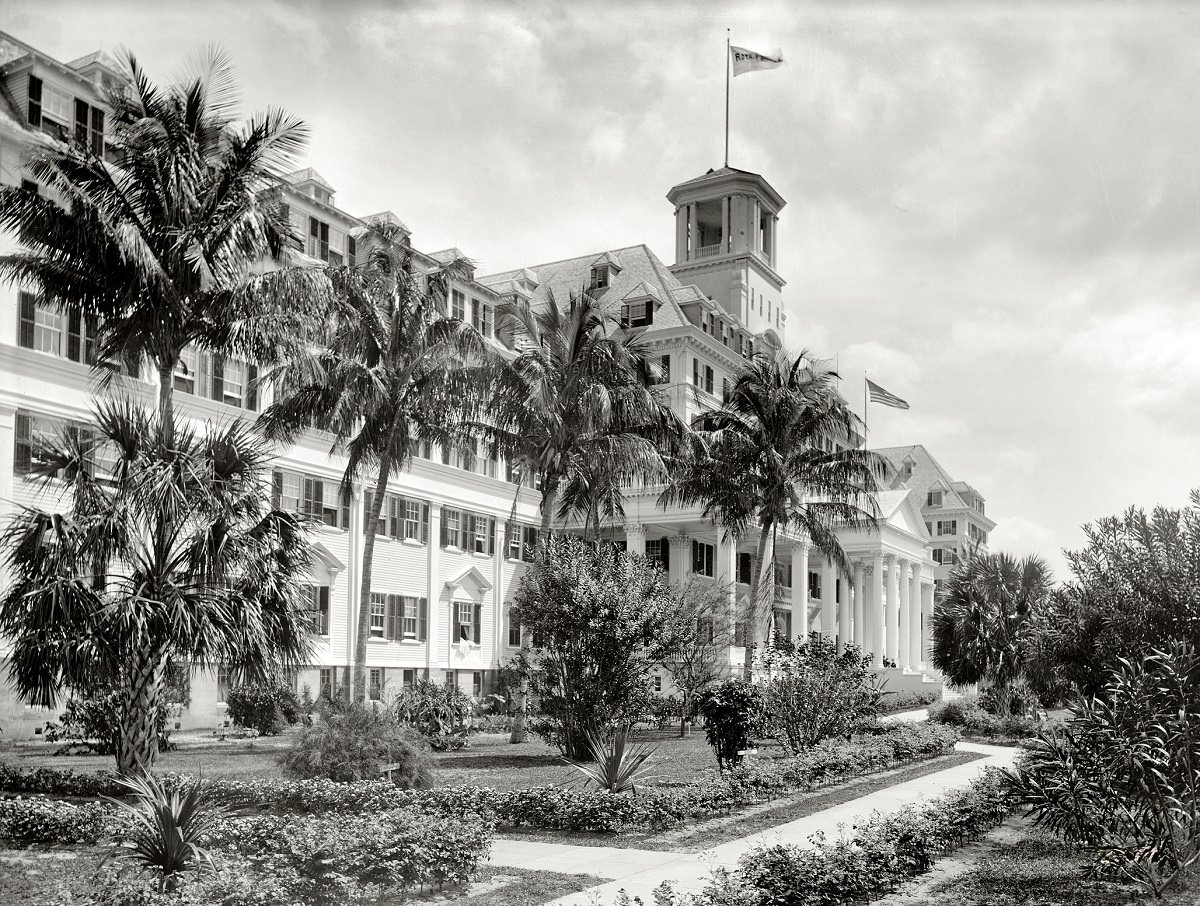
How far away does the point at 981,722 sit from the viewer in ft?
116

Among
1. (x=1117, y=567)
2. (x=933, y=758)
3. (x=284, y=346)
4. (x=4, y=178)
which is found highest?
(x=4, y=178)

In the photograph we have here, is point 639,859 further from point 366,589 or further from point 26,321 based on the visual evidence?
point 26,321

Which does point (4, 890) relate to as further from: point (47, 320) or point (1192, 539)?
point (47, 320)

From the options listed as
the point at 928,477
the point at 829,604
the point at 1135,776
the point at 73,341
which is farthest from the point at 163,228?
the point at 928,477

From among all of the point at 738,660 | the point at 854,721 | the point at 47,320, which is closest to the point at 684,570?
the point at 738,660

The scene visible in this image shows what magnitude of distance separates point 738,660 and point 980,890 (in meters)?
→ 36.1

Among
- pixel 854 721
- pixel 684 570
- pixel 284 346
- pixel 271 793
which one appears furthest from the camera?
pixel 684 570

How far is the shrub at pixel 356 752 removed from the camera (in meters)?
17.2

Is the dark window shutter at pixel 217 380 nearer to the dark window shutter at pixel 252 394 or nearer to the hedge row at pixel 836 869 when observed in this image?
the dark window shutter at pixel 252 394

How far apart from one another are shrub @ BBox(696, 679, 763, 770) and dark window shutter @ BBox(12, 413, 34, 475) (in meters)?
18.8

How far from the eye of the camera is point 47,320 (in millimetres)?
29609

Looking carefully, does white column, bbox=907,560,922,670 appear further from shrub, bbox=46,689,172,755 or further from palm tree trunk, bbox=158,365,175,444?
palm tree trunk, bbox=158,365,175,444

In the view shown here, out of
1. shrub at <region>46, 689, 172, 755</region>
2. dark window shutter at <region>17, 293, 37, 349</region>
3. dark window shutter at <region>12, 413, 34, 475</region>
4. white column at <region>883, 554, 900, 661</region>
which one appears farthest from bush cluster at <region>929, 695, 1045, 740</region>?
Result: dark window shutter at <region>17, 293, 37, 349</region>

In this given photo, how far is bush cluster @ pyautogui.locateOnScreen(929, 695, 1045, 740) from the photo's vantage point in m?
34.3
